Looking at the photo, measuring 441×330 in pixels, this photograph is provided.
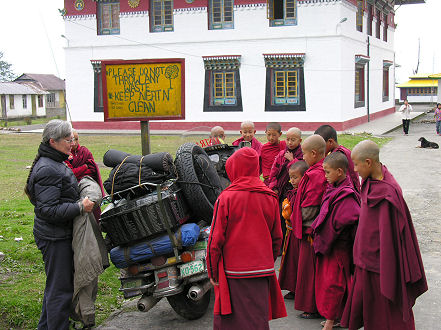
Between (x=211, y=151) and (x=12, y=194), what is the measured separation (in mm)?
6482

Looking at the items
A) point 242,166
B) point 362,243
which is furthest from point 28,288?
point 362,243

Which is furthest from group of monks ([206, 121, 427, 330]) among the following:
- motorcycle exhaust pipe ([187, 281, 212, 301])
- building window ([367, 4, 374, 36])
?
building window ([367, 4, 374, 36])

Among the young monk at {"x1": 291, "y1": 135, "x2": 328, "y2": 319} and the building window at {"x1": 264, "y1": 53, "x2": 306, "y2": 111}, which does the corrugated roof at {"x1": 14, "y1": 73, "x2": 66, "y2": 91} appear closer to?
the building window at {"x1": 264, "y1": 53, "x2": 306, "y2": 111}

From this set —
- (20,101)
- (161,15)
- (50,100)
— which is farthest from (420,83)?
(50,100)

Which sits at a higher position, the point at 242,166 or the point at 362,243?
the point at 242,166

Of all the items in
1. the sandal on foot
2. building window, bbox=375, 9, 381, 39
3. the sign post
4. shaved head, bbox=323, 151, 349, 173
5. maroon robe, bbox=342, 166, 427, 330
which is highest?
building window, bbox=375, 9, 381, 39

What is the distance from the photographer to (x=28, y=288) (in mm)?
5773

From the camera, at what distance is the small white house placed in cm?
4994

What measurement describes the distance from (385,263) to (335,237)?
29.1 inches

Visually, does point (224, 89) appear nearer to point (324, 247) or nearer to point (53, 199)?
point (324, 247)

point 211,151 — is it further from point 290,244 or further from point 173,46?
point 173,46

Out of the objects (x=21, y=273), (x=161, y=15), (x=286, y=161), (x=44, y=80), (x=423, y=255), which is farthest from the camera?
(x=44, y=80)

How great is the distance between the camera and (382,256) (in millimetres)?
4152

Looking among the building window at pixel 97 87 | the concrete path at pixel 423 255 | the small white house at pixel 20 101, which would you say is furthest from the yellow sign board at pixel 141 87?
the small white house at pixel 20 101
